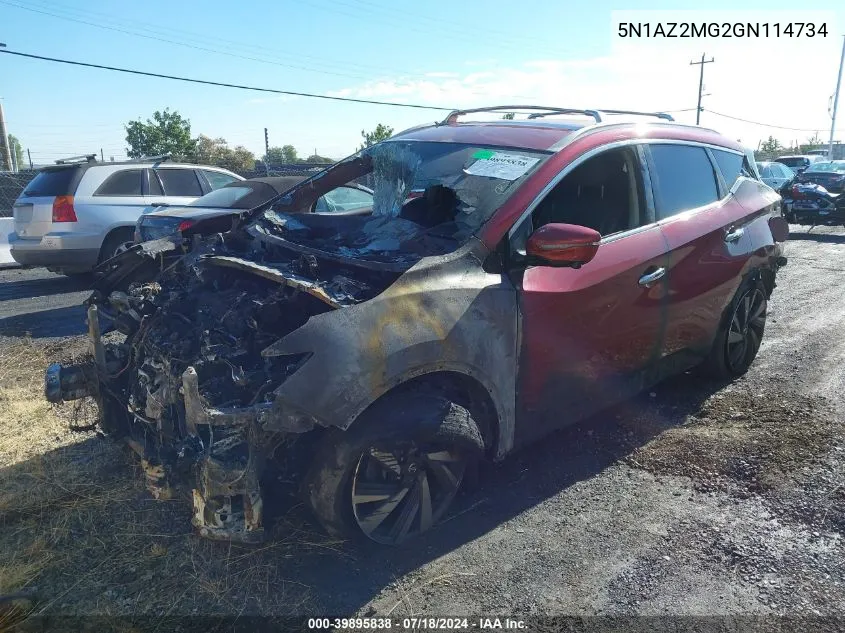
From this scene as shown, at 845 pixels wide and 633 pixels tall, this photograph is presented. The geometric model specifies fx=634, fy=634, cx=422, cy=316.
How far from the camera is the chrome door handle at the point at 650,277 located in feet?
11.7

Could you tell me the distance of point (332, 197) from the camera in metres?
7.62

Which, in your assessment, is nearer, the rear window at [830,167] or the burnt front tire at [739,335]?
the burnt front tire at [739,335]

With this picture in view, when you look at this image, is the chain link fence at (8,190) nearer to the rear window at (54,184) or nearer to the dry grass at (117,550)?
the rear window at (54,184)

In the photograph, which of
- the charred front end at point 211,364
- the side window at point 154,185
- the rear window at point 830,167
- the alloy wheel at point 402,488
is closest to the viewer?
the charred front end at point 211,364

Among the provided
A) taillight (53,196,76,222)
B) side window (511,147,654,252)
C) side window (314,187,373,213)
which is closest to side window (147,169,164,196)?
taillight (53,196,76,222)

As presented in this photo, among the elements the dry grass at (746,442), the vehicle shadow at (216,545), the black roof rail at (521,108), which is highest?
the black roof rail at (521,108)

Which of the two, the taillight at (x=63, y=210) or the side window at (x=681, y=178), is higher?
the side window at (x=681, y=178)

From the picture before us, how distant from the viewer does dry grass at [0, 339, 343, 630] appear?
2611 millimetres

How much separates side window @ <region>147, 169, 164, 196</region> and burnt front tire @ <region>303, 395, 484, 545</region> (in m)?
8.11

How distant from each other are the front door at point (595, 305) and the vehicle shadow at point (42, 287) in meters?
7.61

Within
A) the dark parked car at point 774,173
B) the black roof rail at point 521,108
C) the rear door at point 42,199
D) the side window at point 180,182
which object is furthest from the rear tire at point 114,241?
the dark parked car at point 774,173

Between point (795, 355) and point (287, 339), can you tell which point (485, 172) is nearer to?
point (287, 339)

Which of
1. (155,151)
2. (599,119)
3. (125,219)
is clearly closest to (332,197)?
(125,219)

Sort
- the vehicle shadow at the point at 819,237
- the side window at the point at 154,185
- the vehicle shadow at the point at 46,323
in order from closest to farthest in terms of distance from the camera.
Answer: the vehicle shadow at the point at 46,323
the side window at the point at 154,185
the vehicle shadow at the point at 819,237
